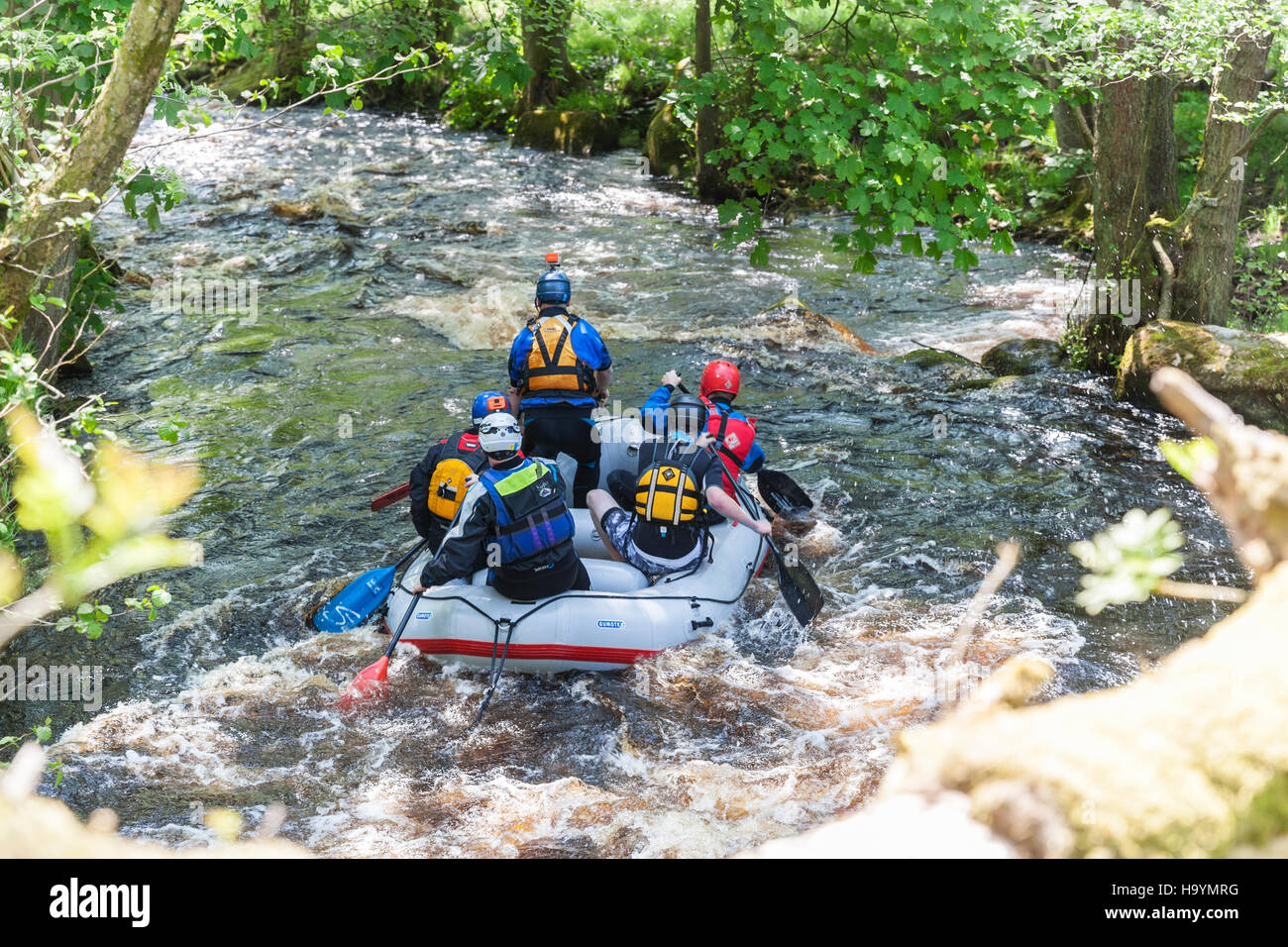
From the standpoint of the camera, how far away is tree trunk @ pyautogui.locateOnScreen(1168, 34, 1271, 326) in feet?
29.3

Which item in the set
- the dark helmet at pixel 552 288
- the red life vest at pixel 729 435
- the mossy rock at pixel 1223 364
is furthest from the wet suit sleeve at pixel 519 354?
the mossy rock at pixel 1223 364

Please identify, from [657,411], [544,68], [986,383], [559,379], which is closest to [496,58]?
[559,379]

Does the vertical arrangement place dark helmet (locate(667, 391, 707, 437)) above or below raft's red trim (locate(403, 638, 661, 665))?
above

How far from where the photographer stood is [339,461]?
893 centimetres

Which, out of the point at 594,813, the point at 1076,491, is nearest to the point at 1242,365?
the point at 1076,491

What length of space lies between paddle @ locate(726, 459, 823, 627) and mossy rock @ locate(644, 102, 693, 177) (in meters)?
13.7

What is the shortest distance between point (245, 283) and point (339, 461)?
18.6 ft

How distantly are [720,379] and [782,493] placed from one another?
1178mm

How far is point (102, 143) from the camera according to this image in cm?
412

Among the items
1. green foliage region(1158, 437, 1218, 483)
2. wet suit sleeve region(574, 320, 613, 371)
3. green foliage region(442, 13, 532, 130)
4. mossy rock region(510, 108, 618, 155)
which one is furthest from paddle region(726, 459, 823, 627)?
mossy rock region(510, 108, 618, 155)

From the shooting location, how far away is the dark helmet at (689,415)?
264 inches

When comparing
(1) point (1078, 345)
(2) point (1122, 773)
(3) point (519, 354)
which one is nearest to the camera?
(2) point (1122, 773)

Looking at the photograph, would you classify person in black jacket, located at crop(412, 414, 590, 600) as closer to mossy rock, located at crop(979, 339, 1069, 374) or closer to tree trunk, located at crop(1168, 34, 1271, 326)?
mossy rock, located at crop(979, 339, 1069, 374)

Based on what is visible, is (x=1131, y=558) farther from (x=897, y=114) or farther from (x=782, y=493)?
(x=897, y=114)
